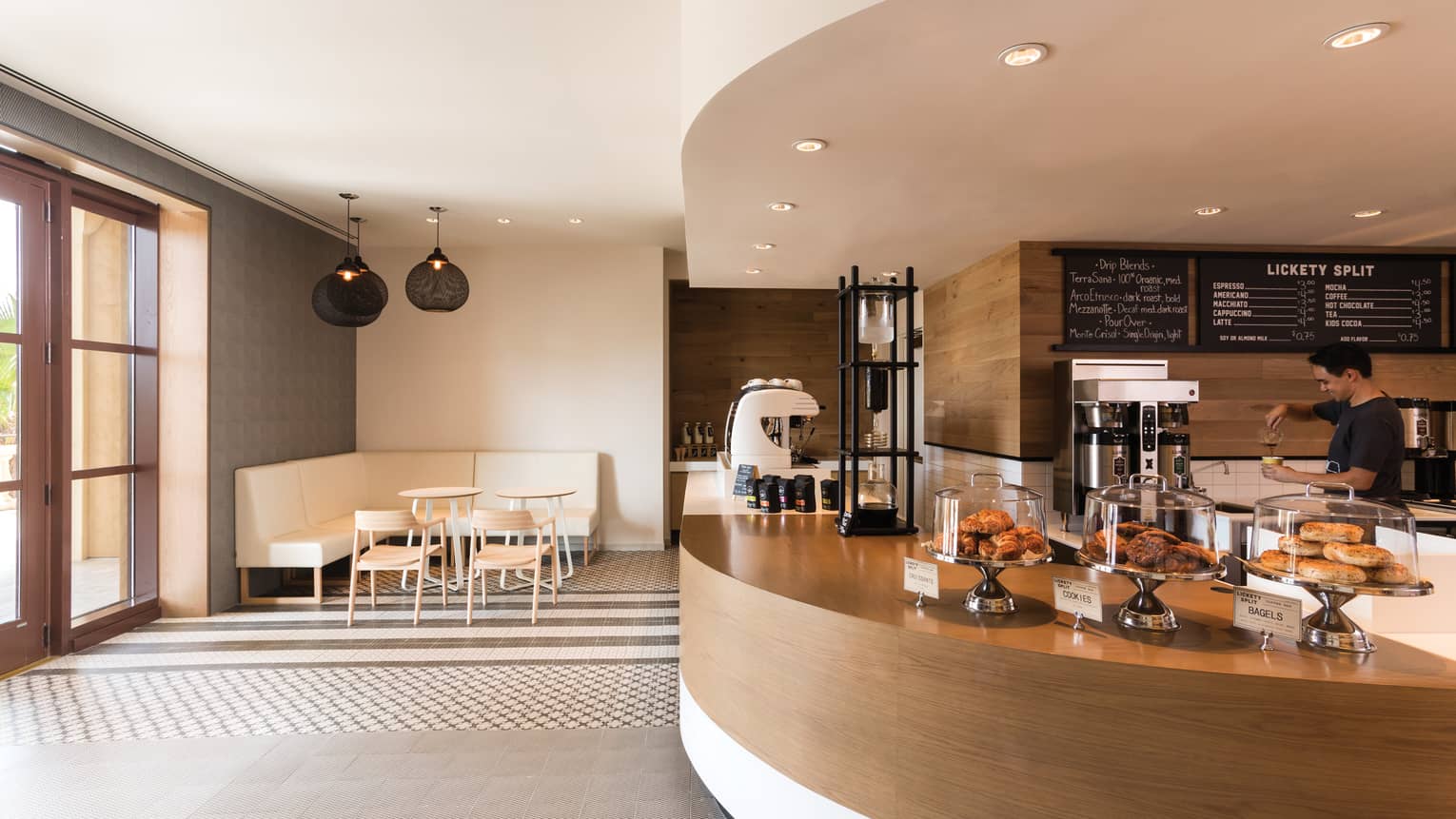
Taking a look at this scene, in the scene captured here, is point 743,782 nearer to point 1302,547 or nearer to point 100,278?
point 1302,547

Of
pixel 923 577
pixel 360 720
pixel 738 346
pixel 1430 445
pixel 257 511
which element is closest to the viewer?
pixel 923 577

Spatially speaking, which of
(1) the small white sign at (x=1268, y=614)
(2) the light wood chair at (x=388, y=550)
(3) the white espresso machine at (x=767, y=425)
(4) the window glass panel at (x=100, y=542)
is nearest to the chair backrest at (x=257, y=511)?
(4) the window glass panel at (x=100, y=542)

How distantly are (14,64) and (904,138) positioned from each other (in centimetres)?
400

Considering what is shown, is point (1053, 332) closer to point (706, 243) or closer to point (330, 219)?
point (706, 243)

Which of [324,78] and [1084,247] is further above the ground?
[324,78]

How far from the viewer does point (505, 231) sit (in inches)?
248

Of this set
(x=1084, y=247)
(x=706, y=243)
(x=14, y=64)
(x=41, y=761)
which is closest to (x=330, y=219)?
(x=14, y=64)

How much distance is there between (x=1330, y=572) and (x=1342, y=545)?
6cm

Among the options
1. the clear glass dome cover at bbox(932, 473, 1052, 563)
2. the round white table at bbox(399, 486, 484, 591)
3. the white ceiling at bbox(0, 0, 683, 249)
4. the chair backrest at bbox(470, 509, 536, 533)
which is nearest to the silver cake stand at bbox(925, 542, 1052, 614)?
the clear glass dome cover at bbox(932, 473, 1052, 563)

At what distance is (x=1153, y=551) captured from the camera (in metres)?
1.61

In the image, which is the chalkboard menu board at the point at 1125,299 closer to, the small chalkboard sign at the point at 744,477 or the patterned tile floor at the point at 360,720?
the small chalkboard sign at the point at 744,477

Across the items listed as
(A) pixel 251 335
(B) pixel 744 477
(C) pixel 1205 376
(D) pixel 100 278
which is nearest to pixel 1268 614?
(B) pixel 744 477

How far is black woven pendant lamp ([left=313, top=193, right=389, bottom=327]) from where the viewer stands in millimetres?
5121

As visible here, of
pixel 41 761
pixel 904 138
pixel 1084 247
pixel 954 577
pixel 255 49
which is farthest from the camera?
pixel 1084 247
